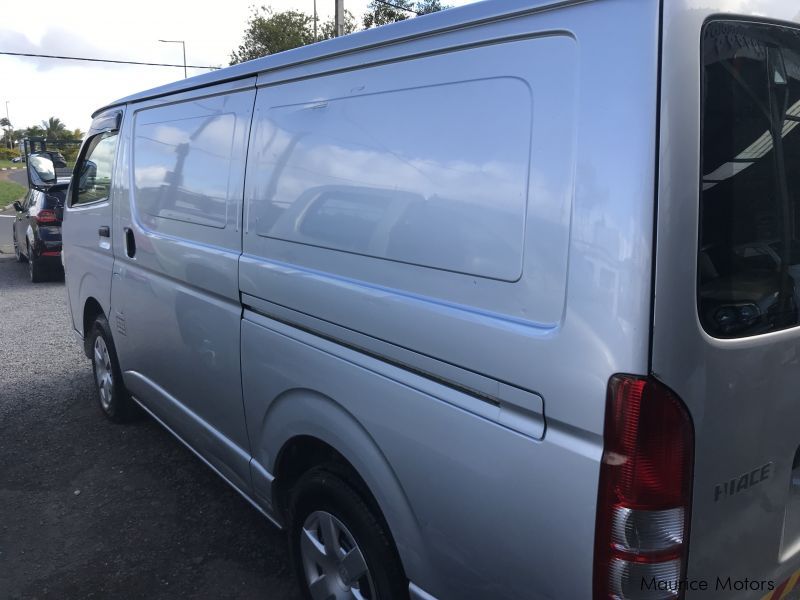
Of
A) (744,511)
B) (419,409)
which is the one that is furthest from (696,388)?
(419,409)

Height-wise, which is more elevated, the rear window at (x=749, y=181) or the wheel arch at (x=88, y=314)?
the rear window at (x=749, y=181)

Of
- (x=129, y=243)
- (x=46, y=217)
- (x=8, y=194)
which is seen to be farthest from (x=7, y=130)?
(x=129, y=243)

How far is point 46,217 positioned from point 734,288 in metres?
11.0

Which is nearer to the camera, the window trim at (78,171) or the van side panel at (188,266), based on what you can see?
the van side panel at (188,266)

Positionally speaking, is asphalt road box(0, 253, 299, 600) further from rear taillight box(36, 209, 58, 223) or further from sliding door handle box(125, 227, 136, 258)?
rear taillight box(36, 209, 58, 223)

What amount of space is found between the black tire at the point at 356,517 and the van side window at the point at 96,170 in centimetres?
279

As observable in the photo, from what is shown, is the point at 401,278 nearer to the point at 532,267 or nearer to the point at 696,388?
the point at 532,267

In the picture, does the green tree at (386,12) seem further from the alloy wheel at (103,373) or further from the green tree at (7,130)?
the green tree at (7,130)

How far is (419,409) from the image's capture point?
1.81m

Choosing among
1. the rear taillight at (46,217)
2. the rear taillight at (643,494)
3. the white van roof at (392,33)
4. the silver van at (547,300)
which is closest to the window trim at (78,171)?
the white van roof at (392,33)

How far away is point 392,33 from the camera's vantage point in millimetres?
1969

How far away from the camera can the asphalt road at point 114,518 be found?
293 cm

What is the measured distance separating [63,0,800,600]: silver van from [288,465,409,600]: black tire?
1 centimetres

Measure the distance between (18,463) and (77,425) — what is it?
597mm
